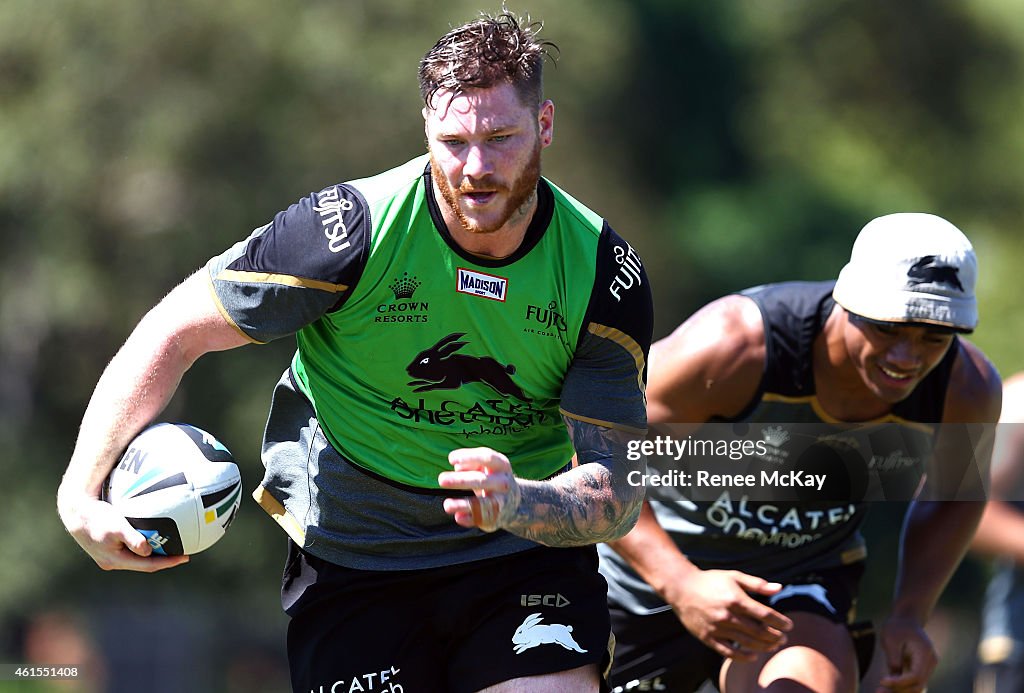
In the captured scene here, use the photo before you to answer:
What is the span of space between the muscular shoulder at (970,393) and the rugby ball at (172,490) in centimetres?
260

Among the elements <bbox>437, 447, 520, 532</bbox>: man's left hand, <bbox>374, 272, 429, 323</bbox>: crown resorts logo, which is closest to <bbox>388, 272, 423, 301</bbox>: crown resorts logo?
<bbox>374, 272, 429, 323</bbox>: crown resorts logo

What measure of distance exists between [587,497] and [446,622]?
0.62 meters

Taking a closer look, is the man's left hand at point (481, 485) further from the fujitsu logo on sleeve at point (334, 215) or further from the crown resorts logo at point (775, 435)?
the crown resorts logo at point (775, 435)

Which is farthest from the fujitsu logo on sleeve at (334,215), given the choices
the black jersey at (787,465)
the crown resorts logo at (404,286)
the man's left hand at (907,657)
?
the man's left hand at (907,657)

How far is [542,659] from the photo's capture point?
170 inches

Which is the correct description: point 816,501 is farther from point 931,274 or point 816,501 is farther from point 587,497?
point 587,497

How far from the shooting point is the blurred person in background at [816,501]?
17.0 ft

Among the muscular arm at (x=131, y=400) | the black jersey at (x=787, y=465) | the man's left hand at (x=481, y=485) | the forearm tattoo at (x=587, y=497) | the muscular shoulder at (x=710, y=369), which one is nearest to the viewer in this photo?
the man's left hand at (x=481, y=485)

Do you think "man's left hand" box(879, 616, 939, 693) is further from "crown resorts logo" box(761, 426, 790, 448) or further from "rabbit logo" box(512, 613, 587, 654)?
"rabbit logo" box(512, 613, 587, 654)

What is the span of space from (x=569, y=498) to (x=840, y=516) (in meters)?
1.94

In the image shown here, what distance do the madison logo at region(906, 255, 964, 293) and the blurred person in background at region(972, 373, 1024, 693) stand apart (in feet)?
2.15

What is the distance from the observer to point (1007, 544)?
562cm

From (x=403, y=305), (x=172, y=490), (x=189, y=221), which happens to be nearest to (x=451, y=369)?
(x=403, y=305)

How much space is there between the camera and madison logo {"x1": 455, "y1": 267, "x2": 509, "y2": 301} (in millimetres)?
4352
